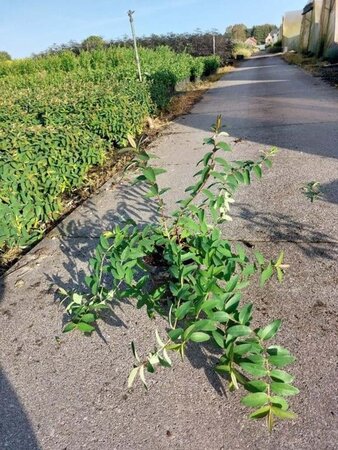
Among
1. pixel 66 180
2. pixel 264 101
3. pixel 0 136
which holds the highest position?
pixel 0 136

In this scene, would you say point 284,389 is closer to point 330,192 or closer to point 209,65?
point 330,192

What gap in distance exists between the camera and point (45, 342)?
184 centimetres

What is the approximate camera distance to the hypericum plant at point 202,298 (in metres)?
1.22

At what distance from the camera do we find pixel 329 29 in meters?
17.1

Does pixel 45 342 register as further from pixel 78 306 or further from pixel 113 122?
pixel 113 122

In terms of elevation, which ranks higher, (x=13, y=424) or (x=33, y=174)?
(x=33, y=174)

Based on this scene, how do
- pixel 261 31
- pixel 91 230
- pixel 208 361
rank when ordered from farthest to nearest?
pixel 261 31 < pixel 91 230 < pixel 208 361

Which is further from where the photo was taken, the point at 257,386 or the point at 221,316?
the point at 221,316

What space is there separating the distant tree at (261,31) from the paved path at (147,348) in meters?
103

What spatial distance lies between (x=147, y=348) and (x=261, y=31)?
358 feet

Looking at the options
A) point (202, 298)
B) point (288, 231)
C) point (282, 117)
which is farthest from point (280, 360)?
point (282, 117)

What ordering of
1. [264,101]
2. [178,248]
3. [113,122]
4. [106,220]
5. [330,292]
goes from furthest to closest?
[264,101] → [113,122] → [106,220] → [330,292] → [178,248]

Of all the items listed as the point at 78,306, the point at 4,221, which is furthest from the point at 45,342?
the point at 4,221

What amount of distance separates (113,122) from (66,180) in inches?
68.1
